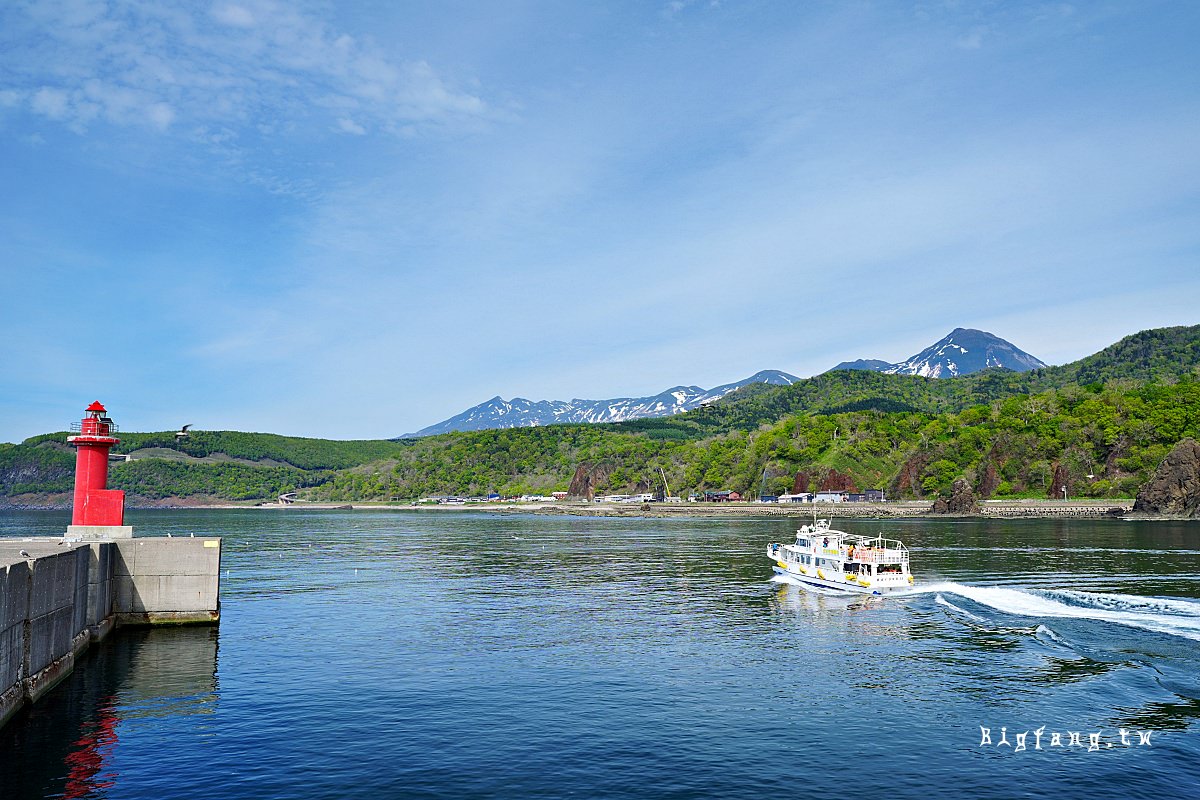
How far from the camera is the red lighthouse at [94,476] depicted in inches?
1802

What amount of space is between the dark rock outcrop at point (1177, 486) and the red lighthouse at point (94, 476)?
20935 cm

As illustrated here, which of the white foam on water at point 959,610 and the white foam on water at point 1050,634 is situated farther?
the white foam on water at point 959,610

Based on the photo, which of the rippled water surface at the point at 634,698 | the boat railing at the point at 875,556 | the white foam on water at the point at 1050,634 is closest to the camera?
the rippled water surface at the point at 634,698

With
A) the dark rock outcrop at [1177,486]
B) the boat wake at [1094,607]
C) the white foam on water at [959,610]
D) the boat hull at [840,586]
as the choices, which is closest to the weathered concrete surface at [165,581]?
the white foam on water at [959,610]

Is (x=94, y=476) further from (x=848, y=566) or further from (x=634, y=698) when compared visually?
(x=848, y=566)

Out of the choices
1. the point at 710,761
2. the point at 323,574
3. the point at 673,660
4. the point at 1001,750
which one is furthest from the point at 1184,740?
the point at 323,574

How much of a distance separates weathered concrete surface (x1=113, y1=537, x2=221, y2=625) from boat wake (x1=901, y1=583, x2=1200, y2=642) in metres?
48.4

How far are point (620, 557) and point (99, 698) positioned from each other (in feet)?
242

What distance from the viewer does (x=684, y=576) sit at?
7912 cm

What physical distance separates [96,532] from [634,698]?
1291 inches

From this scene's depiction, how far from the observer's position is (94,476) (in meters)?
46.5

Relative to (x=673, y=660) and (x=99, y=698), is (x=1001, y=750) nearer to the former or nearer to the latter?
(x=673, y=660)

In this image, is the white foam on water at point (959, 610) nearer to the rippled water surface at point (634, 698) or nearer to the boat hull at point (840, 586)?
the rippled water surface at point (634, 698)

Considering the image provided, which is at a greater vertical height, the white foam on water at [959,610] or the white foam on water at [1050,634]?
the white foam on water at [1050,634]
